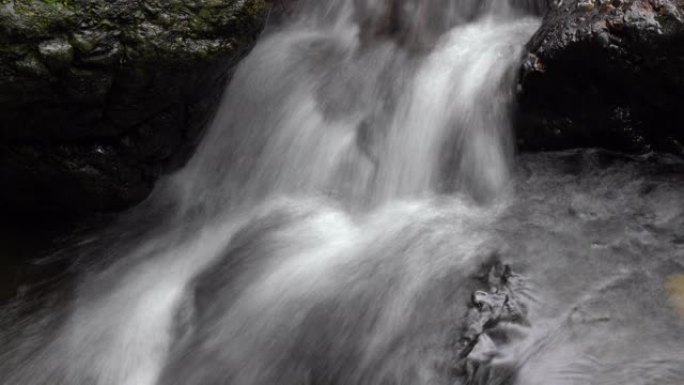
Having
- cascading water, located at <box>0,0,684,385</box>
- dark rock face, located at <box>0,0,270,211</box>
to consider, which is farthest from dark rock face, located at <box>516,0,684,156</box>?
dark rock face, located at <box>0,0,270,211</box>

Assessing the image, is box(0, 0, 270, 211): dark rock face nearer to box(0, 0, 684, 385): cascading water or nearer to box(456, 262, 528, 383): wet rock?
box(0, 0, 684, 385): cascading water

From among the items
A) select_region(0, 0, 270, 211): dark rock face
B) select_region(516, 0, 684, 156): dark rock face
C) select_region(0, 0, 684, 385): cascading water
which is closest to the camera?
select_region(0, 0, 684, 385): cascading water

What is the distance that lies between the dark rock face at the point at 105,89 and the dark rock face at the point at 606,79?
230 cm

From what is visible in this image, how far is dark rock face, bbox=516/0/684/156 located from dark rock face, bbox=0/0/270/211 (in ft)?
7.56

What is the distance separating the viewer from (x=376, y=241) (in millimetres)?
4668

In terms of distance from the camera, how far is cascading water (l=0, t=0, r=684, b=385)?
3.60 meters

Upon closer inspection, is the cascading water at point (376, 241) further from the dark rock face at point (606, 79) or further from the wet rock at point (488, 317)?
the dark rock face at point (606, 79)

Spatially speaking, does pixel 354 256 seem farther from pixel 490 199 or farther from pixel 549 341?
pixel 549 341

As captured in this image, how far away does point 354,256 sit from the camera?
459 cm

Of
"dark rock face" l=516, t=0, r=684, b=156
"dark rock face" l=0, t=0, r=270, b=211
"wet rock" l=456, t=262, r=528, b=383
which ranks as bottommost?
"wet rock" l=456, t=262, r=528, b=383

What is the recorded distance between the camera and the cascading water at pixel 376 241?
360 cm

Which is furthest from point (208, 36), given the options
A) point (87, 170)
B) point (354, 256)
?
point (354, 256)

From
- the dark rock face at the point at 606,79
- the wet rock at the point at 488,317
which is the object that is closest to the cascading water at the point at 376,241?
the wet rock at the point at 488,317

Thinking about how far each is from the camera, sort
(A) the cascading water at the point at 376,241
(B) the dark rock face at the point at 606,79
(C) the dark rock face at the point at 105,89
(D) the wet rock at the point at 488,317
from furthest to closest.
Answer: (C) the dark rock face at the point at 105,89
(B) the dark rock face at the point at 606,79
(A) the cascading water at the point at 376,241
(D) the wet rock at the point at 488,317
